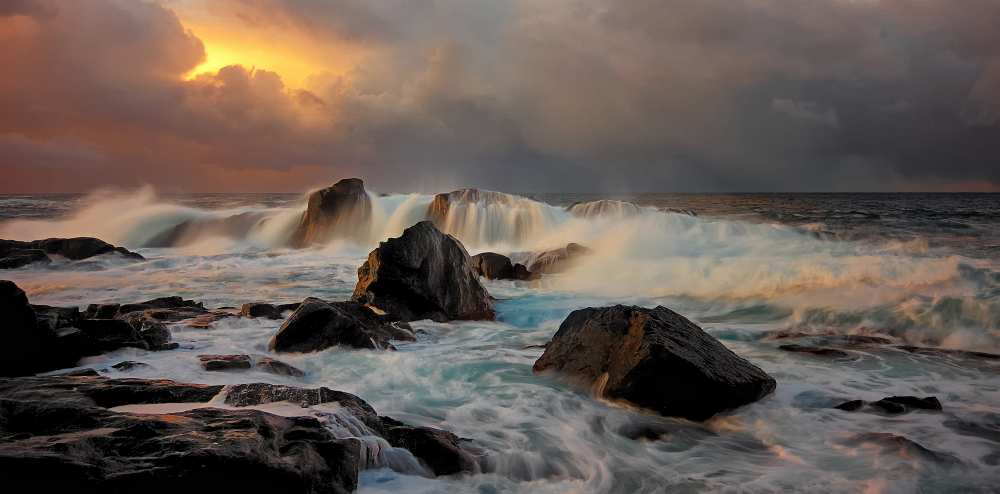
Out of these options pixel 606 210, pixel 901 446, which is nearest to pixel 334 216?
pixel 606 210

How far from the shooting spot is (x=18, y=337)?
563cm

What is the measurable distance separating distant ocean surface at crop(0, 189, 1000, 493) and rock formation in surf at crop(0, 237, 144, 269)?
0.59m

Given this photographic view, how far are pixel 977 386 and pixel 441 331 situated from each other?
7.02m

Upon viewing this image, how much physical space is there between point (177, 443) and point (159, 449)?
8 cm

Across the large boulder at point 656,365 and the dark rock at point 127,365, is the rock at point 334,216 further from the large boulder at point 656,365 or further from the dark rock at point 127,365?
the large boulder at point 656,365

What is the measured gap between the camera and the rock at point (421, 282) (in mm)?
10695

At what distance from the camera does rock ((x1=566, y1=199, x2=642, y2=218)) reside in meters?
27.1

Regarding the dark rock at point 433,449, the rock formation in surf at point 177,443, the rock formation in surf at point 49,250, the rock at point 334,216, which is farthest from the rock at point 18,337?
the rock at point 334,216

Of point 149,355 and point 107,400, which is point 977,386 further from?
point 149,355

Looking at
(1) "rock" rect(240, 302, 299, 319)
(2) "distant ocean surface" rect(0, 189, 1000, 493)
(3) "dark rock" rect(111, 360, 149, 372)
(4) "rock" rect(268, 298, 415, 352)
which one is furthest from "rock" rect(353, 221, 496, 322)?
(3) "dark rock" rect(111, 360, 149, 372)

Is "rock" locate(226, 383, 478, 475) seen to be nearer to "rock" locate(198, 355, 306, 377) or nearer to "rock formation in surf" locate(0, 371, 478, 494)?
"rock formation in surf" locate(0, 371, 478, 494)

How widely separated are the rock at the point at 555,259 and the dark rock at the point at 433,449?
1274cm

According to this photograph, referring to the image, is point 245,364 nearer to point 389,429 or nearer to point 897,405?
point 389,429

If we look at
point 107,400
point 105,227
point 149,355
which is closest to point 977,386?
point 107,400
